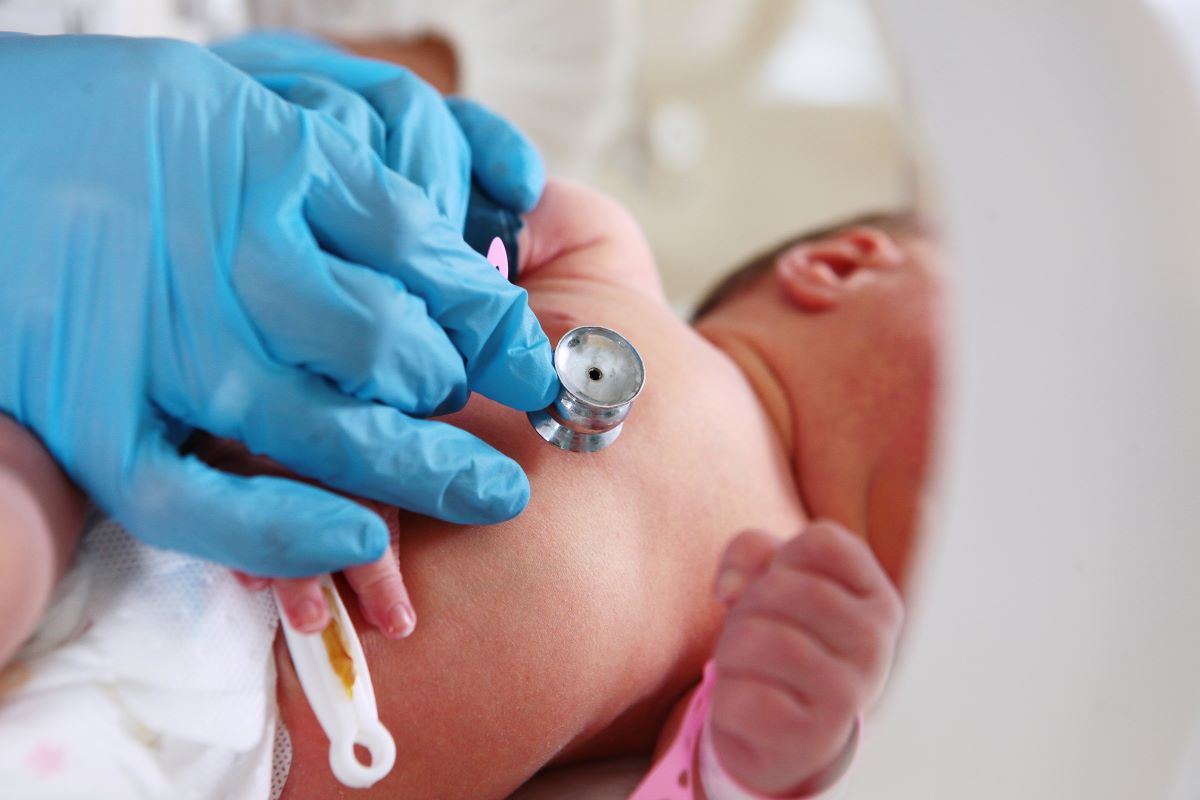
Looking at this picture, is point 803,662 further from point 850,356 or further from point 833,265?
point 833,265

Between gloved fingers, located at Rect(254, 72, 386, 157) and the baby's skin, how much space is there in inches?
7.5

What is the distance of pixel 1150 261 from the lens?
62 cm

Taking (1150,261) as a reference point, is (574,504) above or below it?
below

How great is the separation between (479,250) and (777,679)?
0.43 metres

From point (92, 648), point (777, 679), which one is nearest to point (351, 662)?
point (92, 648)

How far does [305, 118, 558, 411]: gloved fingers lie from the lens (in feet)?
2.24

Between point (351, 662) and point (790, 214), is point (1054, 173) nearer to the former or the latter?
point (351, 662)

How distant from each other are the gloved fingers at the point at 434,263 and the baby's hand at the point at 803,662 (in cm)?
23

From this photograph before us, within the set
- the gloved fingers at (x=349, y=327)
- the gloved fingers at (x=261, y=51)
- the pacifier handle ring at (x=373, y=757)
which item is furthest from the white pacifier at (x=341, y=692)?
the gloved fingers at (x=261, y=51)

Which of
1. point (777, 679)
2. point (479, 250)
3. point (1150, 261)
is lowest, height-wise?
point (777, 679)

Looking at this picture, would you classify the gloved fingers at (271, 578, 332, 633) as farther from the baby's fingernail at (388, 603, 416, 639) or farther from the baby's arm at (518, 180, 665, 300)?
the baby's arm at (518, 180, 665, 300)

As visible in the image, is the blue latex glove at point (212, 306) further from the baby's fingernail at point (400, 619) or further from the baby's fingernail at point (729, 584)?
the baby's fingernail at point (729, 584)

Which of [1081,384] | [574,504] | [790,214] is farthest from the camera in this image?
[790,214]

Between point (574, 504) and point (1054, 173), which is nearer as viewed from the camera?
point (1054, 173)
